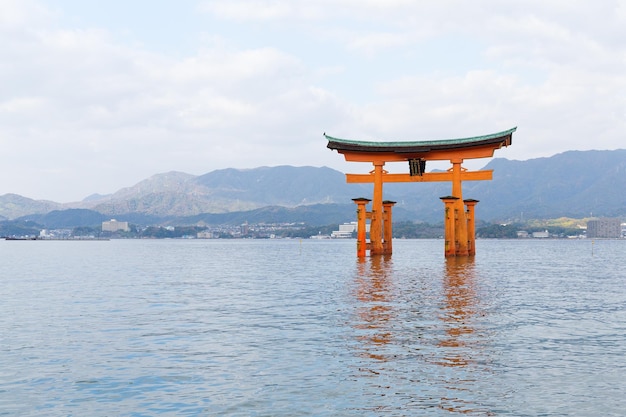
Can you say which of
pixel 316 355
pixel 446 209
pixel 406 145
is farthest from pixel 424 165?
pixel 316 355

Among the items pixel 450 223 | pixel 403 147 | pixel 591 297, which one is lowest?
pixel 591 297

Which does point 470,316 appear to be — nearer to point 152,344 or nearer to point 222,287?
point 152,344

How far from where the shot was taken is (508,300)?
26438 millimetres

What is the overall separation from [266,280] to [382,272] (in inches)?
330

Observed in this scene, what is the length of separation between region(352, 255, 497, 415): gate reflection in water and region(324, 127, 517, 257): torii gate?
28.3 meters

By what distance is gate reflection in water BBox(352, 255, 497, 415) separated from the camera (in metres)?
11.0

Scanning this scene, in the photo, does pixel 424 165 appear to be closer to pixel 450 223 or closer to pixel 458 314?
pixel 450 223

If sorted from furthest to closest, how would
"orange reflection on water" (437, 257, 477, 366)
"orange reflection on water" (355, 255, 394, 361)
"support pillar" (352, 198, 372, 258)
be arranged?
"support pillar" (352, 198, 372, 258), "orange reflection on water" (355, 255, 394, 361), "orange reflection on water" (437, 257, 477, 366)

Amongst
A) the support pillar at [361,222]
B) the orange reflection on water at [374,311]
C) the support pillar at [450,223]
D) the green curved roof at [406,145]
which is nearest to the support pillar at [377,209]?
the support pillar at [361,222]

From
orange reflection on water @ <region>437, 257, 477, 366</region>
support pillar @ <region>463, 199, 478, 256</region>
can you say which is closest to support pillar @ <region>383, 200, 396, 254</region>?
support pillar @ <region>463, 199, 478, 256</region>

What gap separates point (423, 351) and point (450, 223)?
141 feet

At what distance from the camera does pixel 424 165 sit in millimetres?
58812

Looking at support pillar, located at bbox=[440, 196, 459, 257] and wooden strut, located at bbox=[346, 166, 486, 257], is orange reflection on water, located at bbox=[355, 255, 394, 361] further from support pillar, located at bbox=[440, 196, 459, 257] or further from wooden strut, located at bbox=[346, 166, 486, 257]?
wooden strut, located at bbox=[346, 166, 486, 257]

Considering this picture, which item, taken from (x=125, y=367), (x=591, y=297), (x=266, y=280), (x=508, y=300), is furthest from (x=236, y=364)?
(x=266, y=280)
